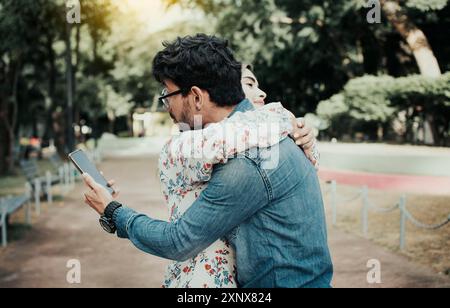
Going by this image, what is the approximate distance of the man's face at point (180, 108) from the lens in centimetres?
206

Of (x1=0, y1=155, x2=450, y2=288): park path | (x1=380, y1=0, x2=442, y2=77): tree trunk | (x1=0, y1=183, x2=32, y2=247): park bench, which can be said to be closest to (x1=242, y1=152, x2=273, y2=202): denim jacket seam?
(x1=0, y1=155, x2=450, y2=288): park path

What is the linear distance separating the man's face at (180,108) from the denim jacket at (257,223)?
18cm

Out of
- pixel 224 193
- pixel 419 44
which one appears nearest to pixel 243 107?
pixel 224 193

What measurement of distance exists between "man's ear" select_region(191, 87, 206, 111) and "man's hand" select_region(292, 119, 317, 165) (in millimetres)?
409

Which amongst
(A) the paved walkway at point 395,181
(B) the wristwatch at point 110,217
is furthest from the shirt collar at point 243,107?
(A) the paved walkway at point 395,181

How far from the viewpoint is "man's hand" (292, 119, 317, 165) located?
224cm

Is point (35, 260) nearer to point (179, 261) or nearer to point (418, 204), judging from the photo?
point (179, 261)

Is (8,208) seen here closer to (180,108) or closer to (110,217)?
(110,217)

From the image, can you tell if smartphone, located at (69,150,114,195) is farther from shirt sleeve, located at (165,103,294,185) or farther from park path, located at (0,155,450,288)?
park path, located at (0,155,450,288)

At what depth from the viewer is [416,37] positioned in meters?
14.4

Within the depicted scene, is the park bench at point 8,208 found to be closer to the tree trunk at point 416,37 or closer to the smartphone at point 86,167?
the smartphone at point 86,167

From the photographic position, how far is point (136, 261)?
24.7ft

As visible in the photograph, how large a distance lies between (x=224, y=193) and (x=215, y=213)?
7cm

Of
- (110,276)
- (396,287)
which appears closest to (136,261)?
(110,276)
